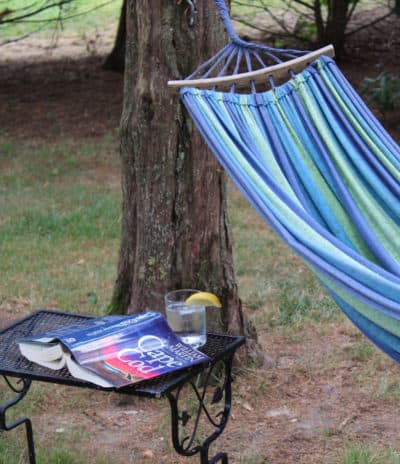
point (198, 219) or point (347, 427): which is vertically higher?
point (198, 219)

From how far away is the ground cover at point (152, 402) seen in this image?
285cm

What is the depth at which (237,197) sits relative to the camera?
6.16 meters

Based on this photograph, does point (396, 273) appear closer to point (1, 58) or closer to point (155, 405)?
point (155, 405)

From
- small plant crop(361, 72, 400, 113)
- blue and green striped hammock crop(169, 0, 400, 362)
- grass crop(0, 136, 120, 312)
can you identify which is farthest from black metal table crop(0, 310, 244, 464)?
small plant crop(361, 72, 400, 113)

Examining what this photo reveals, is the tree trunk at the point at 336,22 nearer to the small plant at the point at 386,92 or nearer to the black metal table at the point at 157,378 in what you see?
the small plant at the point at 386,92

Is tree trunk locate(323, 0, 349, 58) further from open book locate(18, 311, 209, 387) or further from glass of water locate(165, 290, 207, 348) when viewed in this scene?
open book locate(18, 311, 209, 387)

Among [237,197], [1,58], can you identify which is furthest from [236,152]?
[1,58]

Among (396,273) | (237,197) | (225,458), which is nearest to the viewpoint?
(396,273)

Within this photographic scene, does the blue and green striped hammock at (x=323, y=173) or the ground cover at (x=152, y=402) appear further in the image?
the ground cover at (x=152, y=402)

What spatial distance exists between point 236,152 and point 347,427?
1.17m

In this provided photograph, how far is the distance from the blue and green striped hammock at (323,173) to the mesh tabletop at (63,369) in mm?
378

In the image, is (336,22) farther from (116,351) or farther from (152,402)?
(116,351)

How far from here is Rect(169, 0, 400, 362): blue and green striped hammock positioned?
79.2 inches

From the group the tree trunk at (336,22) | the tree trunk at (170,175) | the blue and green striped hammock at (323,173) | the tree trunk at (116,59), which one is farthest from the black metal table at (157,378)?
the tree trunk at (116,59)
